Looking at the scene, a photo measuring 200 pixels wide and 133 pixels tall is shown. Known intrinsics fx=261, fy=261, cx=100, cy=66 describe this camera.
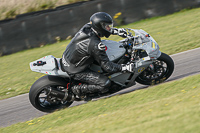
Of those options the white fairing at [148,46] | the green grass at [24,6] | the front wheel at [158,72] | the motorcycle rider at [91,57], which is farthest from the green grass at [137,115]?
the green grass at [24,6]

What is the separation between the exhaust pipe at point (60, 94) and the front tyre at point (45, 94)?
8 centimetres

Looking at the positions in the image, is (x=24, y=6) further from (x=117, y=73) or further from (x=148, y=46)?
(x=148, y=46)

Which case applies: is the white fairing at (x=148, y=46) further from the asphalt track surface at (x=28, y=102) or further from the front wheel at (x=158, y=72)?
the asphalt track surface at (x=28, y=102)

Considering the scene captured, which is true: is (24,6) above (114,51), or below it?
below

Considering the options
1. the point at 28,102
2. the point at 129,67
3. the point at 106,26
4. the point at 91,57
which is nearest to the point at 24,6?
the point at 28,102

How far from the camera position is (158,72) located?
18.5 feet

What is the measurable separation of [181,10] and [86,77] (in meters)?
8.17

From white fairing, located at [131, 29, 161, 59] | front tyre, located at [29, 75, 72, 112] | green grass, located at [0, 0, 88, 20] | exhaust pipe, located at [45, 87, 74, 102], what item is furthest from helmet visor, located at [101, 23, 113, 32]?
green grass, located at [0, 0, 88, 20]

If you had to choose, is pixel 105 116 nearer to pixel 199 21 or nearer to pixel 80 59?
pixel 80 59

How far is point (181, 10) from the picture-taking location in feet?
38.9

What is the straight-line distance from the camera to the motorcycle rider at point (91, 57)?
4820mm

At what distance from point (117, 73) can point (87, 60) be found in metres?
0.71

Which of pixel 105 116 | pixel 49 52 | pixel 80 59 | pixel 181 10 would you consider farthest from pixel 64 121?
pixel 181 10

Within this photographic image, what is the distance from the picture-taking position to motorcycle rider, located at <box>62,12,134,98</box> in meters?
4.82
